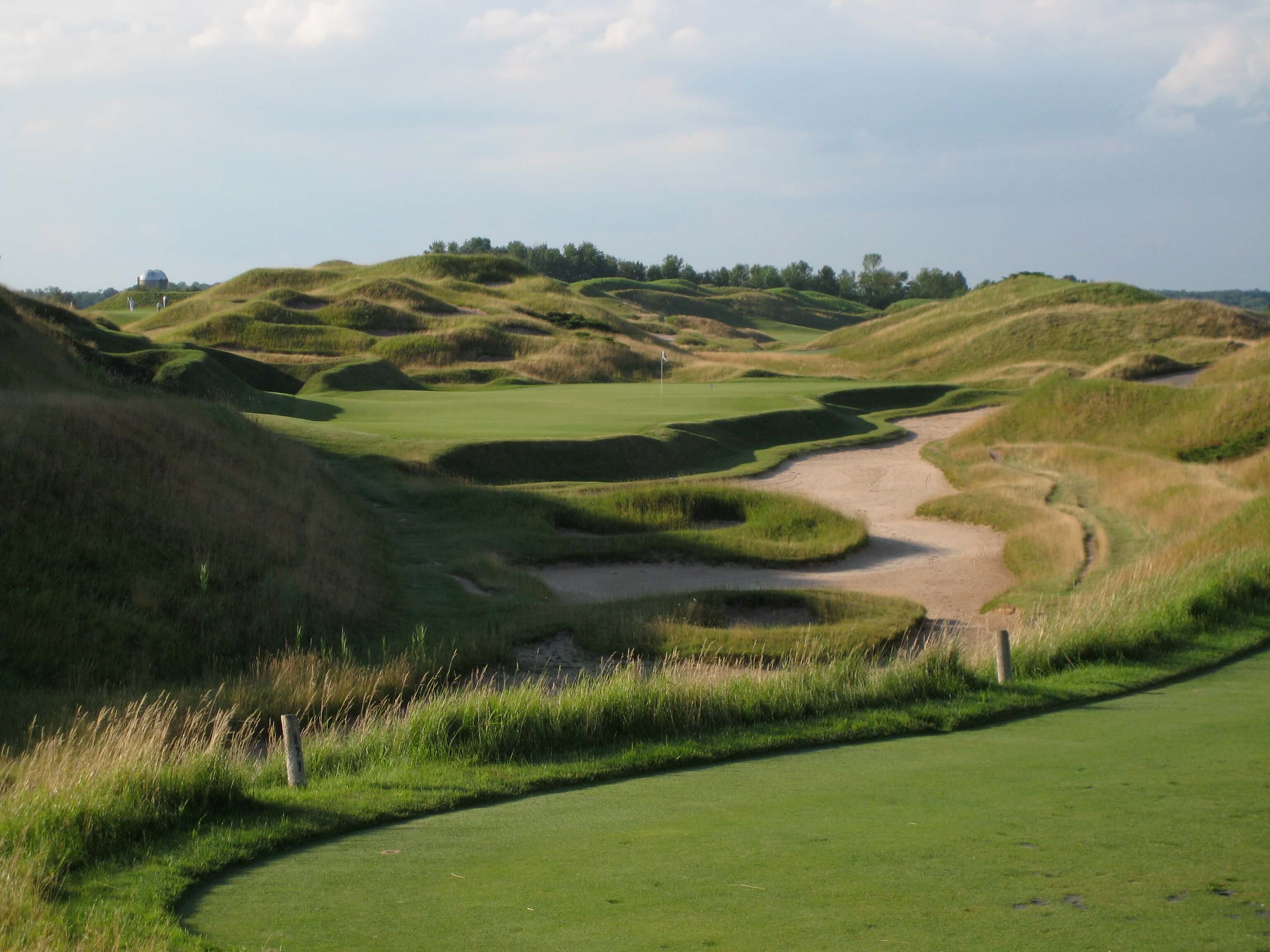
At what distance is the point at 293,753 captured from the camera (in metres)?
7.61

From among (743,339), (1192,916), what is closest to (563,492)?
(1192,916)

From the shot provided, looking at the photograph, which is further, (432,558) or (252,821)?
(432,558)

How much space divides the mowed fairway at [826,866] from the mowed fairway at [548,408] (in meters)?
20.9

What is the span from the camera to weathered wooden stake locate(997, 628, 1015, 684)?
10.8 m

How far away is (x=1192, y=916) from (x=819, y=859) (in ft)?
5.36

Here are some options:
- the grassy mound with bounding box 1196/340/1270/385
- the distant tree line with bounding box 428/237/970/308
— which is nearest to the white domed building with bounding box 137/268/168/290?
the distant tree line with bounding box 428/237/970/308

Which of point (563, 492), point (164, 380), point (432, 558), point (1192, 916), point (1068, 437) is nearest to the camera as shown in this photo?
point (1192, 916)

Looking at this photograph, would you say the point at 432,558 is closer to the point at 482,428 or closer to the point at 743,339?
the point at 482,428

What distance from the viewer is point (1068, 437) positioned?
33938mm

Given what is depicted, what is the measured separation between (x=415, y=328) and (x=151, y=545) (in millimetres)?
49518

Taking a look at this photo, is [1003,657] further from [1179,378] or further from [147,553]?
[1179,378]

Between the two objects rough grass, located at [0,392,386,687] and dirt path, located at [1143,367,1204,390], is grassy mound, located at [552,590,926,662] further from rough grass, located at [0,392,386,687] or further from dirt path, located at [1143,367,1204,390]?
dirt path, located at [1143,367,1204,390]

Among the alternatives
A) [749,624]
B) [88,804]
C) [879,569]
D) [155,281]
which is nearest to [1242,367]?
[879,569]

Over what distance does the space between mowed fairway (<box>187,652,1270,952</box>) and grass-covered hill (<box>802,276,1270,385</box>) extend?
48.0 meters
